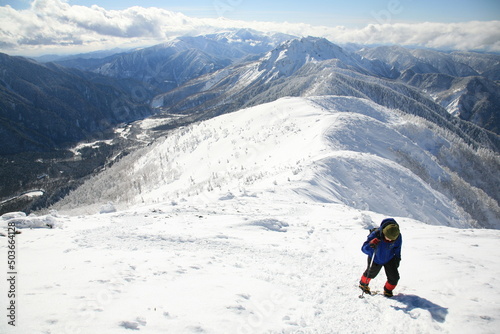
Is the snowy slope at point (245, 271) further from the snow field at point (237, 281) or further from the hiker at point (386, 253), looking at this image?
the hiker at point (386, 253)

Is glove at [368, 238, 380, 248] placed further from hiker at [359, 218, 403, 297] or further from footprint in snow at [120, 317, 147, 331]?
footprint in snow at [120, 317, 147, 331]

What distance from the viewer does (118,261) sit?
340 inches

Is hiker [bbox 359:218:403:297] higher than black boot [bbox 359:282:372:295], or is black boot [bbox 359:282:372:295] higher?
hiker [bbox 359:218:403:297]

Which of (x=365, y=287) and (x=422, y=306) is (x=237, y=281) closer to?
(x=365, y=287)

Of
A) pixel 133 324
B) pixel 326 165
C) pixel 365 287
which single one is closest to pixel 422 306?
pixel 365 287

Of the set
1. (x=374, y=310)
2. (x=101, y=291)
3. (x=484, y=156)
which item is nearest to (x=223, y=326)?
(x=101, y=291)

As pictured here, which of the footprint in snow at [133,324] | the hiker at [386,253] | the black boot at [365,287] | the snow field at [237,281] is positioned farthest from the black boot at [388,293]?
the footprint in snow at [133,324]

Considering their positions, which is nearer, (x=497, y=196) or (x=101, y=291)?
(x=101, y=291)

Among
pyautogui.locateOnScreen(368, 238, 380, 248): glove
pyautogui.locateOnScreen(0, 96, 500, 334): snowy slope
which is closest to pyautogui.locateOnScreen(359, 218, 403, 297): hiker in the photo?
pyautogui.locateOnScreen(368, 238, 380, 248): glove

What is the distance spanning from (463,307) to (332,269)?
3.85m

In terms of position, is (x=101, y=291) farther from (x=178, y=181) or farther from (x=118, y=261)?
A: (x=178, y=181)

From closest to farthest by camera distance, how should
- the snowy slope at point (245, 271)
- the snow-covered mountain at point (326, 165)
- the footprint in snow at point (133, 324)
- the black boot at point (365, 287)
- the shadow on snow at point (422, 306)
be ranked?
the footprint in snow at point (133, 324)
the snowy slope at point (245, 271)
the shadow on snow at point (422, 306)
the black boot at point (365, 287)
the snow-covered mountain at point (326, 165)

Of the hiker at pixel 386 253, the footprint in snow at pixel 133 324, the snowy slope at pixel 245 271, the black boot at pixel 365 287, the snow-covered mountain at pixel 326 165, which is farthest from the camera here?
the snow-covered mountain at pixel 326 165

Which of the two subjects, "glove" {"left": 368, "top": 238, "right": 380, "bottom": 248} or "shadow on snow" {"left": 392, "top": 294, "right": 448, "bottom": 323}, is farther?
"glove" {"left": 368, "top": 238, "right": 380, "bottom": 248}
